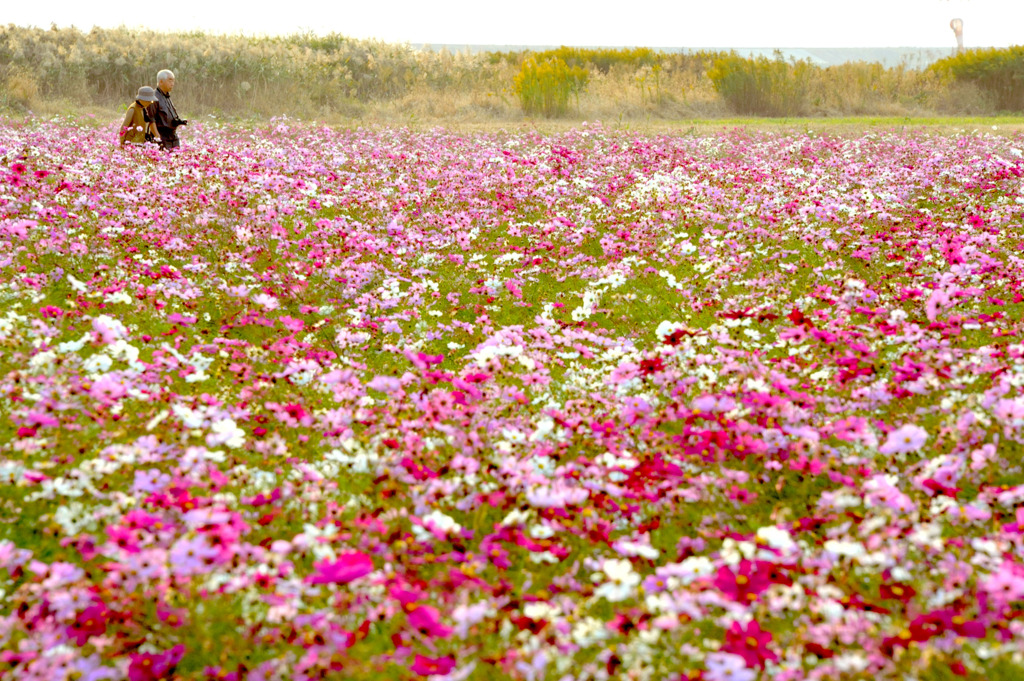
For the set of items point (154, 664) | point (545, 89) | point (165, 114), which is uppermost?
point (545, 89)

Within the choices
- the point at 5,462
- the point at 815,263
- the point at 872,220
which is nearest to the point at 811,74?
the point at 872,220

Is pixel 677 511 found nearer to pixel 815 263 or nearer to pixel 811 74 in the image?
pixel 815 263

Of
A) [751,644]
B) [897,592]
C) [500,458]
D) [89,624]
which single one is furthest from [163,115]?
[897,592]

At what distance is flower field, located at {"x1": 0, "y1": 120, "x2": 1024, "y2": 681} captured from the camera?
9.23ft

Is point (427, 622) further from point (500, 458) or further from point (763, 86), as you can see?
point (763, 86)

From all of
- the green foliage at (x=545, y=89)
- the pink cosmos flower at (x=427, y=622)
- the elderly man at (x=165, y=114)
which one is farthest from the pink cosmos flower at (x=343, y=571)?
the green foliage at (x=545, y=89)

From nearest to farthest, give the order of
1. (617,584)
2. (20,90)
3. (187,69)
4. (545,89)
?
(617,584) → (20,90) → (187,69) → (545,89)

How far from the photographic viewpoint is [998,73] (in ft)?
98.0

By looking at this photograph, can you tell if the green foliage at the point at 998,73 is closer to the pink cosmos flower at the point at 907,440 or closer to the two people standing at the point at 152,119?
the two people standing at the point at 152,119

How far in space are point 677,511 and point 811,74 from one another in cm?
2975

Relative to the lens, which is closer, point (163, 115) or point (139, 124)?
point (139, 124)

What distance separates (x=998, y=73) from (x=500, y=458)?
A: 34.1 m

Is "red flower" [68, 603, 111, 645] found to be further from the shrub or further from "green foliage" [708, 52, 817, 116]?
"green foliage" [708, 52, 817, 116]

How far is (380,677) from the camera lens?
2.79 metres
